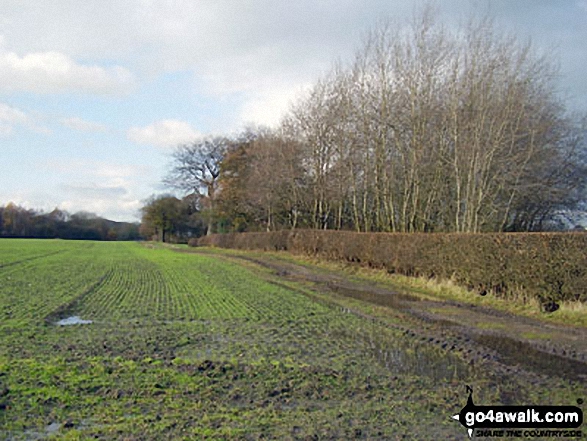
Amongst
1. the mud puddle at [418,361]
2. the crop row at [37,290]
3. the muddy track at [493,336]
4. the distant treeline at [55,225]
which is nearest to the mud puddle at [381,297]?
the muddy track at [493,336]

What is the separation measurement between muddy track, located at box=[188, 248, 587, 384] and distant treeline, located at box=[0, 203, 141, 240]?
320 feet

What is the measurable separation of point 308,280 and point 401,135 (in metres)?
10.7

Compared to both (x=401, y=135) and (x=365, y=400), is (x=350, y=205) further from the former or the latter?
(x=365, y=400)

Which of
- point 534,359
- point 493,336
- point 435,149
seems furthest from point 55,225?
point 534,359

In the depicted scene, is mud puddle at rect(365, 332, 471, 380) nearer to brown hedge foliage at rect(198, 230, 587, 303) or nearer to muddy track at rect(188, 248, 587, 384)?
muddy track at rect(188, 248, 587, 384)

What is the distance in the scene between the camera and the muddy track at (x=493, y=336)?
7.62 metres

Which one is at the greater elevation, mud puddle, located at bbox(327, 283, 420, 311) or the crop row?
the crop row

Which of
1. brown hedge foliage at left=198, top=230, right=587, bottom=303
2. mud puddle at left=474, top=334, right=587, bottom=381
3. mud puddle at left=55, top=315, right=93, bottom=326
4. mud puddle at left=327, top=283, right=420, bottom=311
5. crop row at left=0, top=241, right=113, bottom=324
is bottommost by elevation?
mud puddle at left=474, top=334, right=587, bottom=381

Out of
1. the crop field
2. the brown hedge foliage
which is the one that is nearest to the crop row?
the crop field

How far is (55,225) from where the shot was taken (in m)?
102

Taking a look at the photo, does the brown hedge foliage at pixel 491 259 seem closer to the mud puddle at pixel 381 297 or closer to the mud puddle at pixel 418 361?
the mud puddle at pixel 381 297

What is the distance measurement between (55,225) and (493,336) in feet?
349

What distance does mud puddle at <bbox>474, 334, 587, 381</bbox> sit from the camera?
23.6 feet

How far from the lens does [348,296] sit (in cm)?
1647
